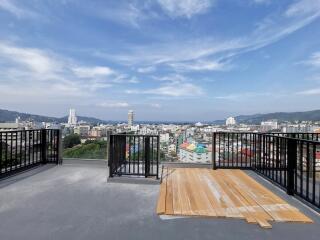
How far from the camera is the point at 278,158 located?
4.57 metres

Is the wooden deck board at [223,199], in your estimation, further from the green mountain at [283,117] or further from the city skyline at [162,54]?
the green mountain at [283,117]

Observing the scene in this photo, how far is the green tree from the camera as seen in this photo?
6750 millimetres

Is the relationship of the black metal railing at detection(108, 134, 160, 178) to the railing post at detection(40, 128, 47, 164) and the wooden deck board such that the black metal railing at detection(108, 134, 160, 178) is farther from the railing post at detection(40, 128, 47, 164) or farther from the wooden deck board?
the railing post at detection(40, 128, 47, 164)

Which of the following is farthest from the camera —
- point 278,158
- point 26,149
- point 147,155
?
point 26,149

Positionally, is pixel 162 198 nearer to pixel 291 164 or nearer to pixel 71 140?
pixel 291 164

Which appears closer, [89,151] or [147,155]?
[147,155]

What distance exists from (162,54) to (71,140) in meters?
7.41

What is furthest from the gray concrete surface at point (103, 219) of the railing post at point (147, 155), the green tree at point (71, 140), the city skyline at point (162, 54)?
the city skyline at point (162, 54)

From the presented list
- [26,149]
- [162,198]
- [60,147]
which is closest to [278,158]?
[162,198]

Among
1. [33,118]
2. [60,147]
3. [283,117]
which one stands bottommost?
[60,147]

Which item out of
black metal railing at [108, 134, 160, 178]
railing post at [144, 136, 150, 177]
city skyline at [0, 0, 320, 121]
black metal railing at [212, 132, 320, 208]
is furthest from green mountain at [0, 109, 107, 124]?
black metal railing at [212, 132, 320, 208]

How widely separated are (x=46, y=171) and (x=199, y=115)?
17235 mm

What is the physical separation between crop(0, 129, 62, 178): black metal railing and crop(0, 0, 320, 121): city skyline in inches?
152

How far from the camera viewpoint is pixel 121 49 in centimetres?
1233
